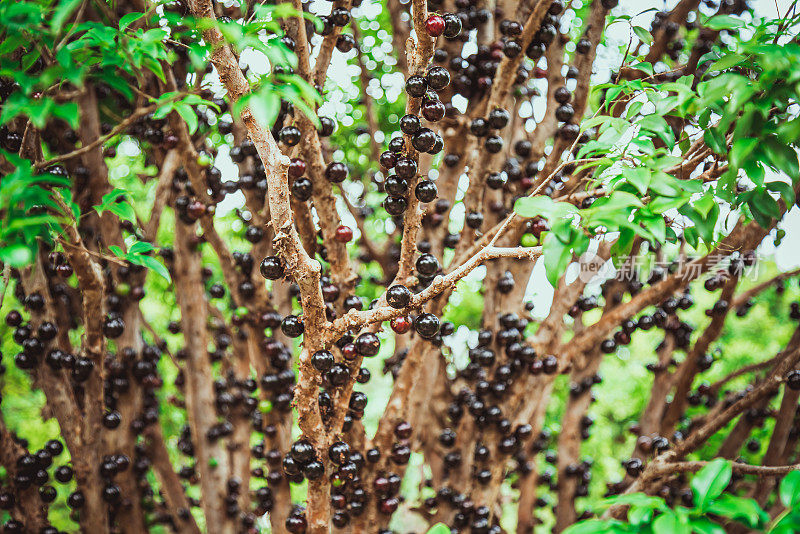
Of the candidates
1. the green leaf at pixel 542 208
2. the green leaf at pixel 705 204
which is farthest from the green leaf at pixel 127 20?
the green leaf at pixel 705 204

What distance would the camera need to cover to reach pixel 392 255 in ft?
12.9

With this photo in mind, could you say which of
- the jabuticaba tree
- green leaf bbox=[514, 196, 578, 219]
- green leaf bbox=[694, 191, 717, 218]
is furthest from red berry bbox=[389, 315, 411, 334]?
green leaf bbox=[694, 191, 717, 218]

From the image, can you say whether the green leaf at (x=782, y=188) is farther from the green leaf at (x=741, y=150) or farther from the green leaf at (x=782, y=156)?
the green leaf at (x=741, y=150)

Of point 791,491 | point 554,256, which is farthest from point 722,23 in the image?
point 791,491

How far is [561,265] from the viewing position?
1.50m

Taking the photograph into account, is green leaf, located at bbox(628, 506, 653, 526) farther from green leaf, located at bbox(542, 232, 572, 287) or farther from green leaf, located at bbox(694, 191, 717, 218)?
green leaf, located at bbox(694, 191, 717, 218)

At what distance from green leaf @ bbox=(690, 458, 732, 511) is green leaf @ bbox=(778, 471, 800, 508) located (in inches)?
4.3

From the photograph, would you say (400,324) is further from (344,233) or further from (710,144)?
(710,144)

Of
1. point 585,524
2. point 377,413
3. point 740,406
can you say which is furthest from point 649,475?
point 377,413

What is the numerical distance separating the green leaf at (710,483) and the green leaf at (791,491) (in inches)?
4.3

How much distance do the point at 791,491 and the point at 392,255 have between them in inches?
113

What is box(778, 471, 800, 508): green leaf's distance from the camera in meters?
1.25

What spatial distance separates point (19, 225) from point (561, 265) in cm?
139

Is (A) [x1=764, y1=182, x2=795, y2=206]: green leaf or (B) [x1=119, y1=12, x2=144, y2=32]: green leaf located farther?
(A) [x1=764, y1=182, x2=795, y2=206]: green leaf
